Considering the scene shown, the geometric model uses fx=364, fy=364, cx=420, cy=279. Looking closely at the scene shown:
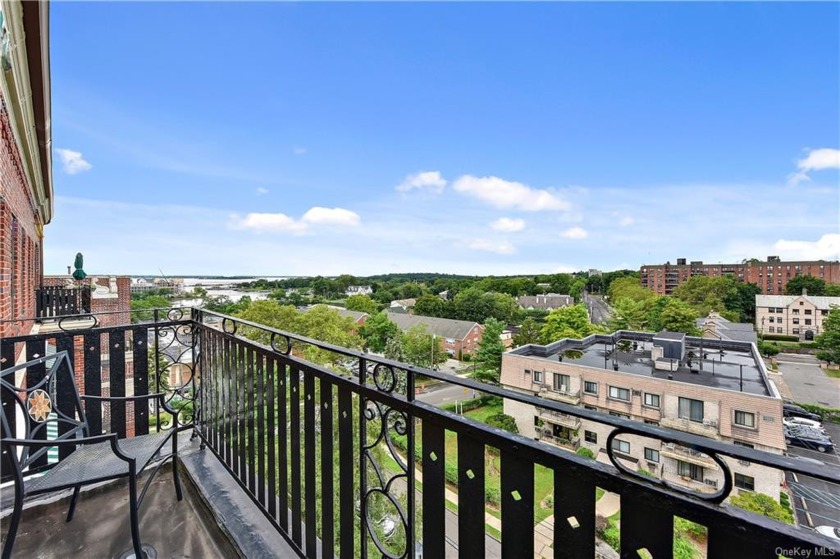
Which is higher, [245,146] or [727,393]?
[245,146]

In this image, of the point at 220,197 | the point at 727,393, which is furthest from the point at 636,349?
the point at 220,197

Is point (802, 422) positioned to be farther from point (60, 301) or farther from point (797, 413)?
point (60, 301)

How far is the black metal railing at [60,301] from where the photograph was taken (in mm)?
7293

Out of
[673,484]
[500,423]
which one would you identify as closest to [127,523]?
[500,423]

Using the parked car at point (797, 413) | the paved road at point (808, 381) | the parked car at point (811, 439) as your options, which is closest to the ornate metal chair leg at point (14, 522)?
the parked car at point (811, 439)

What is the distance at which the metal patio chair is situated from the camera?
1202 mm

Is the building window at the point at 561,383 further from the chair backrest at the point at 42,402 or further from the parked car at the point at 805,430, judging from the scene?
the chair backrest at the point at 42,402

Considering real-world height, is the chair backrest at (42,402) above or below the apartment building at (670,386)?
above

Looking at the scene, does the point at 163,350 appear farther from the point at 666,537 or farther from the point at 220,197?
the point at 220,197

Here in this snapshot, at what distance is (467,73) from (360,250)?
25.6 m

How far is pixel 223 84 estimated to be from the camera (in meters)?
10.8

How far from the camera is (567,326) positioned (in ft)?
81.0

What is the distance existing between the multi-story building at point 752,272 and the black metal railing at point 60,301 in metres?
53.1

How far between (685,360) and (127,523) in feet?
45.8
